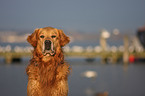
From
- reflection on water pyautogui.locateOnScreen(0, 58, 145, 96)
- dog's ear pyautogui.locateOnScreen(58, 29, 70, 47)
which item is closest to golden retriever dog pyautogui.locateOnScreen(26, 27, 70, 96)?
dog's ear pyautogui.locateOnScreen(58, 29, 70, 47)

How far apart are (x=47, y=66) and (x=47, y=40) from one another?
0.65m

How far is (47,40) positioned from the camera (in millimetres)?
5453

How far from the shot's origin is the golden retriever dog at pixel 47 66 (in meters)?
5.54

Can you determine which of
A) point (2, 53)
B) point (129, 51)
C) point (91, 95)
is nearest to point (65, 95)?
point (91, 95)

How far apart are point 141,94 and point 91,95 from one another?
6.14m

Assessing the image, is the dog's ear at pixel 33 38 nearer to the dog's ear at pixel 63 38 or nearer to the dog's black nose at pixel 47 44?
the dog's black nose at pixel 47 44

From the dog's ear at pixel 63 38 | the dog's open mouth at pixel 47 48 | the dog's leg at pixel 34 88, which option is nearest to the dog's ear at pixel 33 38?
the dog's open mouth at pixel 47 48

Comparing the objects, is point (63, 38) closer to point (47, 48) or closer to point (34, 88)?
point (47, 48)

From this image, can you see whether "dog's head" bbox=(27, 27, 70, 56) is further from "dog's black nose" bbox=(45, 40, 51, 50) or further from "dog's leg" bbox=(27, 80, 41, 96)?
"dog's leg" bbox=(27, 80, 41, 96)

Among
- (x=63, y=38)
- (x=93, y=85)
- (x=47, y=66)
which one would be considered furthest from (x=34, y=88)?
(x=93, y=85)

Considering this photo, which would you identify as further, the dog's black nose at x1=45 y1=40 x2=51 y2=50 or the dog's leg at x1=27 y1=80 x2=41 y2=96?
the dog's leg at x1=27 y1=80 x2=41 y2=96

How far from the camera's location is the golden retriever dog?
554cm

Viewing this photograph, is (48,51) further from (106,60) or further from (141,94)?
(106,60)

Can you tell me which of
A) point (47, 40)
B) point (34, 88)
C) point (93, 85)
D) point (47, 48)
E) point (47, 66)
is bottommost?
point (93, 85)
